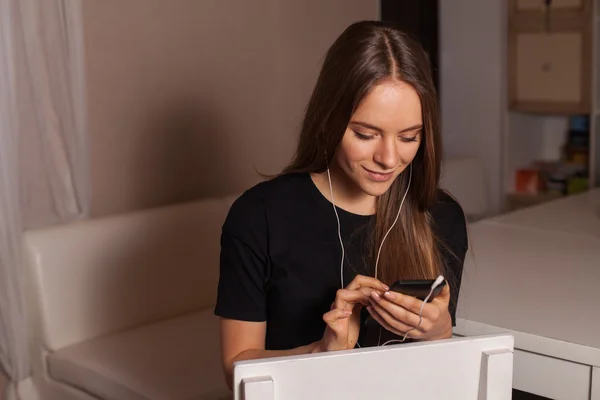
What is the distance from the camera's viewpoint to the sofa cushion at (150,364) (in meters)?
2.02

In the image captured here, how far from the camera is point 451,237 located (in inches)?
64.3

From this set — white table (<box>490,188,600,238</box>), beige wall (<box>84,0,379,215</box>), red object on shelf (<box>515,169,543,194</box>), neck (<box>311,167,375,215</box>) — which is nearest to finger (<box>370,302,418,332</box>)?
neck (<box>311,167,375,215</box>)

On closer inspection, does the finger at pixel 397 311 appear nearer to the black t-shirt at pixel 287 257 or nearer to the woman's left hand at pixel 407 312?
the woman's left hand at pixel 407 312

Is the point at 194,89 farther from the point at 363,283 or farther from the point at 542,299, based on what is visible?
the point at 363,283

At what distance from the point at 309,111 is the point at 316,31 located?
1.86 metres

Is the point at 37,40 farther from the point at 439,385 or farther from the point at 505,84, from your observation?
the point at 505,84

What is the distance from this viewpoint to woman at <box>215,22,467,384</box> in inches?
54.6

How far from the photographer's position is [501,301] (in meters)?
1.70

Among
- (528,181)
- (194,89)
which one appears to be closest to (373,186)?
(194,89)

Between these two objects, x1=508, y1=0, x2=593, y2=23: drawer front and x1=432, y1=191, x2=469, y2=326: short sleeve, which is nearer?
x1=432, y1=191, x2=469, y2=326: short sleeve

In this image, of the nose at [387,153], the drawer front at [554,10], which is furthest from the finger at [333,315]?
the drawer front at [554,10]

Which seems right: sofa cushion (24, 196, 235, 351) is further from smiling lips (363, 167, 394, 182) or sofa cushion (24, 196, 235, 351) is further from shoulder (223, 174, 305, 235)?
smiling lips (363, 167, 394, 182)

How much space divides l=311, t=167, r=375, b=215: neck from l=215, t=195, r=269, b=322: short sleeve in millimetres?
125

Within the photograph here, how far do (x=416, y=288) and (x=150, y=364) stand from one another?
1.05m
